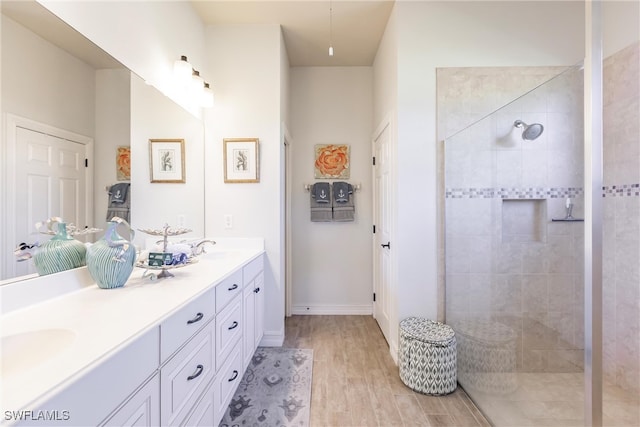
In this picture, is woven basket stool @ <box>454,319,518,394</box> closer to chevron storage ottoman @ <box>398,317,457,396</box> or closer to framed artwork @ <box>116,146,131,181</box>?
chevron storage ottoman @ <box>398,317,457,396</box>

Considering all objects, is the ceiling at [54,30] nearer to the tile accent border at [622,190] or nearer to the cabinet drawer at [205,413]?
the cabinet drawer at [205,413]

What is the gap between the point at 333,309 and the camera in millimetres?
3209

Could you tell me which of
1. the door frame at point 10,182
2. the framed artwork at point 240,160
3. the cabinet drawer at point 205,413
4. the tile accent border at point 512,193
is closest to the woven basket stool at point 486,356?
A: the tile accent border at point 512,193

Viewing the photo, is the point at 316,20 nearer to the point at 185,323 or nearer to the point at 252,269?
the point at 252,269

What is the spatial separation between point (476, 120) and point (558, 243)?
1.02 m

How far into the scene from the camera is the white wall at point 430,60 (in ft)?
7.05

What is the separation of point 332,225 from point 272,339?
133cm

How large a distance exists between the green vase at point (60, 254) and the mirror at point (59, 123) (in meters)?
0.03

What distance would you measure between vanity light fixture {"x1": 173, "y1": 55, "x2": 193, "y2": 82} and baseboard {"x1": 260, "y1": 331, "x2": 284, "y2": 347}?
2.13m

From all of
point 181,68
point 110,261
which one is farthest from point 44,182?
point 181,68

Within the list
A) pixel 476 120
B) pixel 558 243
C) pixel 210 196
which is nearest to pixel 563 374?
pixel 558 243

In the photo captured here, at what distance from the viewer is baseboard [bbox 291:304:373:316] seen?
126 inches

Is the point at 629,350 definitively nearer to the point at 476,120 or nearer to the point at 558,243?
the point at 558,243

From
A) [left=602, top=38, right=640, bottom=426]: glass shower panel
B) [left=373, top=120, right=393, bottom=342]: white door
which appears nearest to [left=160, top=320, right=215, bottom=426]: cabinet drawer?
[left=373, top=120, right=393, bottom=342]: white door
